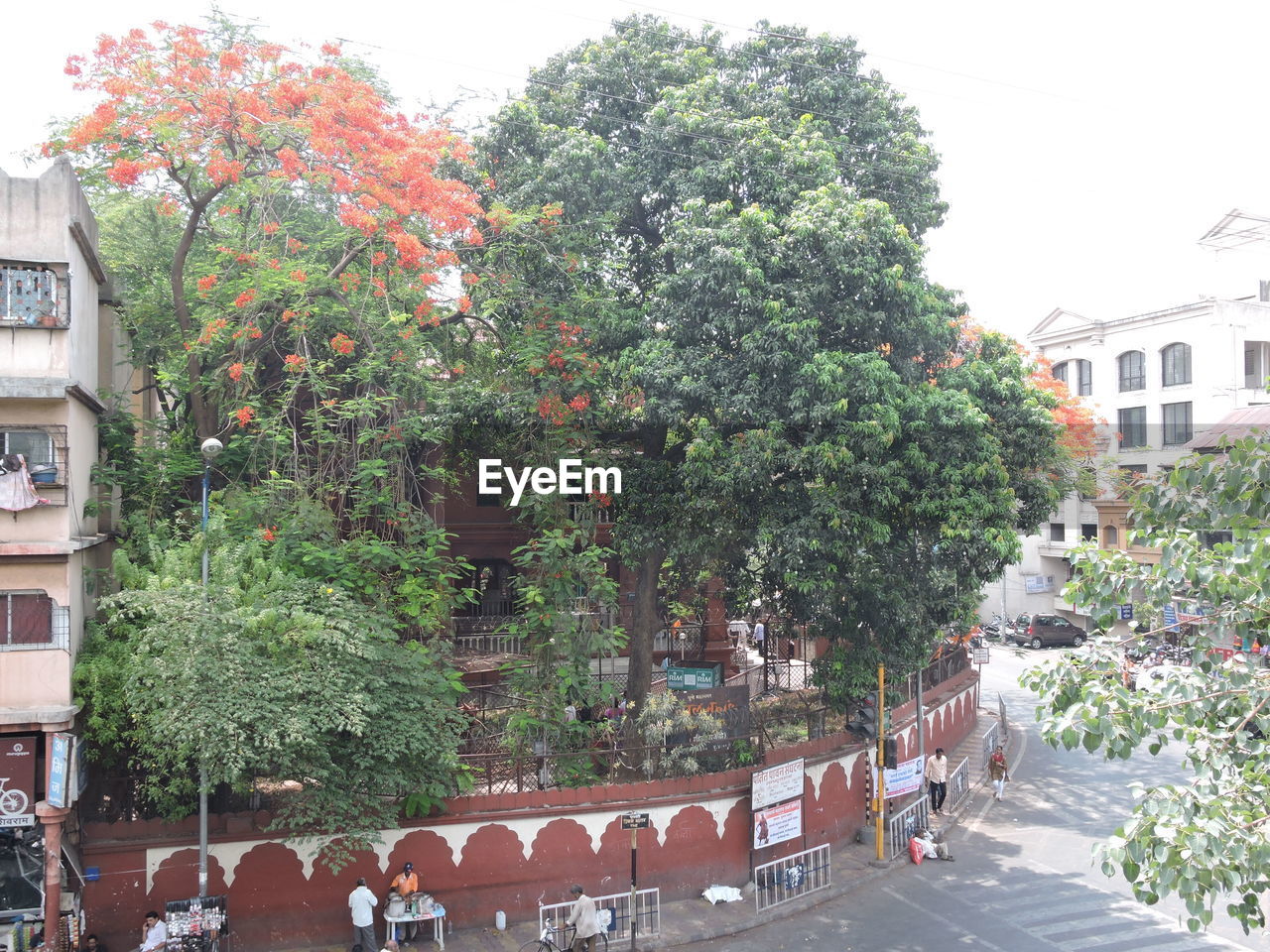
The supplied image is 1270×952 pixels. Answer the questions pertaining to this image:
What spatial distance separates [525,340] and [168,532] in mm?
6620

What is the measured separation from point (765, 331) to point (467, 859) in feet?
31.0

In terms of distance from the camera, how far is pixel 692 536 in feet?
55.2

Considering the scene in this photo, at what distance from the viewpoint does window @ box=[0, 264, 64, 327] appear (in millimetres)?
12359

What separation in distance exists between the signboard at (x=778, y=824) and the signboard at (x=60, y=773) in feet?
33.2

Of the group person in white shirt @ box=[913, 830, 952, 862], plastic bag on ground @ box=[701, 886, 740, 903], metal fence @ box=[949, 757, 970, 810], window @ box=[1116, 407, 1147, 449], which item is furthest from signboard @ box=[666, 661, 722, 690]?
window @ box=[1116, 407, 1147, 449]

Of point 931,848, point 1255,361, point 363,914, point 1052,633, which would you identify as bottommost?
point 931,848

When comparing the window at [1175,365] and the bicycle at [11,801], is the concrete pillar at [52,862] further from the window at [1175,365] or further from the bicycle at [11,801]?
the window at [1175,365]

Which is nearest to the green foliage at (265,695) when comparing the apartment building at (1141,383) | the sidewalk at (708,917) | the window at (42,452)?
the window at (42,452)

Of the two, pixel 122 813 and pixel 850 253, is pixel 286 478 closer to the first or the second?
pixel 122 813

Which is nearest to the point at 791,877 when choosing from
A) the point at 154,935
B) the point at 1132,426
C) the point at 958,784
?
the point at 958,784

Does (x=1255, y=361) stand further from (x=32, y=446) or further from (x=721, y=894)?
(x=32, y=446)

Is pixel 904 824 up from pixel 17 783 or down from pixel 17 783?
down

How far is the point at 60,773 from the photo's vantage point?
11.8 metres

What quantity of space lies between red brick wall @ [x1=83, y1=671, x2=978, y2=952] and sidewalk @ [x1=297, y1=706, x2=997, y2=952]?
28 cm
